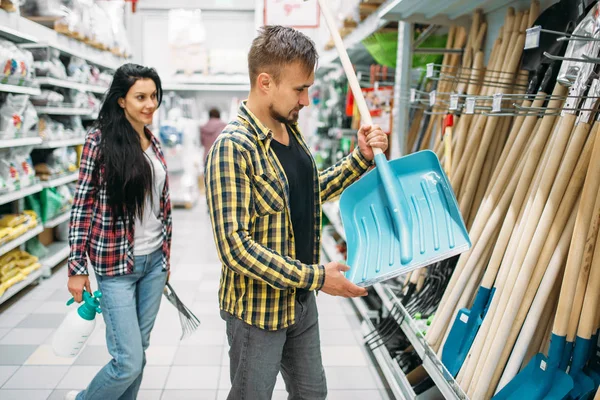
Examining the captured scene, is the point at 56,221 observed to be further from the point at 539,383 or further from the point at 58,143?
the point at 539,383

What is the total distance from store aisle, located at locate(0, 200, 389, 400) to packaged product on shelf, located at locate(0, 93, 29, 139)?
4.44 feet

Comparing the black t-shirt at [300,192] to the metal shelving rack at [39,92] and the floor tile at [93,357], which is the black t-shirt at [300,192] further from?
the metal shelving rack at [39,92]

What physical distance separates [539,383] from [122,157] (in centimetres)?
167

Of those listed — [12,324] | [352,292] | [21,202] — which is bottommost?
[12,324]

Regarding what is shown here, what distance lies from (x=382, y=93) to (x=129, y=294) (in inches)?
85.6

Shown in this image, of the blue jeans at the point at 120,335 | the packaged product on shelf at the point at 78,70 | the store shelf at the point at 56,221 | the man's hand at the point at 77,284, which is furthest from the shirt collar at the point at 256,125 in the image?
the packaged product on shelf at the point at 78,70

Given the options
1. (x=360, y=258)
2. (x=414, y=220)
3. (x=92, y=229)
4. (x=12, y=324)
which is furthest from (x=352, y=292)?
→ (x=12, y=324)

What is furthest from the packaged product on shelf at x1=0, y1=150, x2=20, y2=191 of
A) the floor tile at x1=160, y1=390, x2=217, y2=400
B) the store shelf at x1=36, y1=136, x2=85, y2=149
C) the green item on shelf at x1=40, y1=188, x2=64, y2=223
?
the floor tile at x1=160, y1=390, x2=217, y2=400

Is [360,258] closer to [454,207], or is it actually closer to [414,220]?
[414,220]

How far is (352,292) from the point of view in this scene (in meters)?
1.45

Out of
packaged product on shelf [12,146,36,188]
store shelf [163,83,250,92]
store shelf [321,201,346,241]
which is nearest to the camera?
packaged product on shelf [12,146,36,188]

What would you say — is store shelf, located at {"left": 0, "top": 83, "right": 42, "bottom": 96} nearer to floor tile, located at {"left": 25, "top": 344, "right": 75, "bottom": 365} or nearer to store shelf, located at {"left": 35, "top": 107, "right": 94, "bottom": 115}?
store shelf, located at {"left": 35, "top": 107, "right": 94, "bottom": 115}

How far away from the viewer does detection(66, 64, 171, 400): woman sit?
1.97 meters

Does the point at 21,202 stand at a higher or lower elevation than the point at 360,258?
lower
